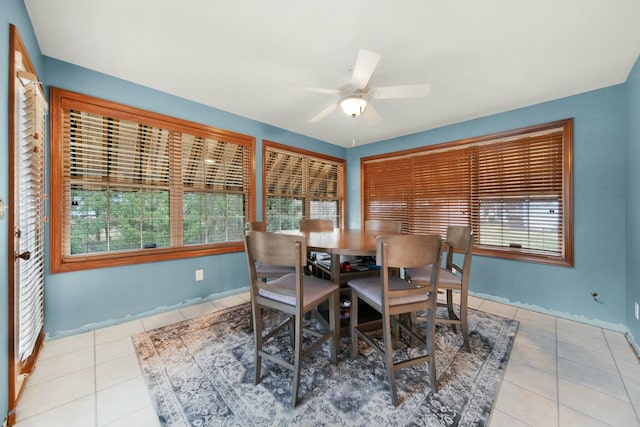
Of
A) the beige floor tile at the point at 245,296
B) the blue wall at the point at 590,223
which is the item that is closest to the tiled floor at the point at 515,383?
the blue wall at the point at 590,223

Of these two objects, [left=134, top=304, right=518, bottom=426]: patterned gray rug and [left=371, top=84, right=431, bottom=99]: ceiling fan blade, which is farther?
[left=371, top=84, right=431, bottom=99]: ceiling fan blade

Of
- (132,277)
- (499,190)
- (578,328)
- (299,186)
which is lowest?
(578,328)

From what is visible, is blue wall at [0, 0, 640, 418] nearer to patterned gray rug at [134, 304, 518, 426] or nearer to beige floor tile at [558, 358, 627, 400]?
patterned gray rug at [134, 304, 518, 426]

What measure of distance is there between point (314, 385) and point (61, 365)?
1836 mm

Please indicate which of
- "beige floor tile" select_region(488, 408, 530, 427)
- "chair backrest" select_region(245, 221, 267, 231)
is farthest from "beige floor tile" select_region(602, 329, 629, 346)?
"chair backrest" select_region(245, 221, 267, 231)

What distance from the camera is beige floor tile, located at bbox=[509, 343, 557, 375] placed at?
1.70 metres

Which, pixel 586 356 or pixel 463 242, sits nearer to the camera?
pixel 586 356

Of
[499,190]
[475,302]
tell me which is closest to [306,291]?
[475,302]

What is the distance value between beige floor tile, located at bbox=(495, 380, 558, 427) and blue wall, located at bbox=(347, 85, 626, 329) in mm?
1691

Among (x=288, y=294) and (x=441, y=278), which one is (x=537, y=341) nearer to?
(x=441, y=278)

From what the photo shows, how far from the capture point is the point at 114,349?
191 cm

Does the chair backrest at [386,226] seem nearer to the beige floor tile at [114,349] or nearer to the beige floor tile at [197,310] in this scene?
the beige floor tile at [197,310]

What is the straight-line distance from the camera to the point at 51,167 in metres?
1.99

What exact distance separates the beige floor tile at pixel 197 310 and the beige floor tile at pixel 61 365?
76cm
